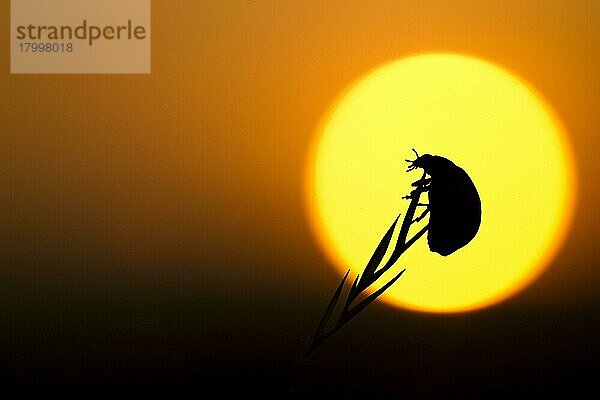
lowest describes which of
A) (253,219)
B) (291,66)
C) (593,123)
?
(253,219)

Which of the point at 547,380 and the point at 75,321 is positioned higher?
the point at 75,321

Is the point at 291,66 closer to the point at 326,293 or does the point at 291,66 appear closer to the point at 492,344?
the point at 326,293

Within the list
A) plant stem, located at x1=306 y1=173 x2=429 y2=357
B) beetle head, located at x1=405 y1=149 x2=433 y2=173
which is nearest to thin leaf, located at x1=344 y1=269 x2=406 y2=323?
plant stem, located at x1=306 y1=173 x2=429 y2=357

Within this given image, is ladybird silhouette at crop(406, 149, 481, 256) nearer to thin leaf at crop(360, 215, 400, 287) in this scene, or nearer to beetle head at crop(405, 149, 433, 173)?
beetle head at crop(405, 149, 433, 173)

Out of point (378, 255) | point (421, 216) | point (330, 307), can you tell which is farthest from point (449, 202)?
point (330, 307)

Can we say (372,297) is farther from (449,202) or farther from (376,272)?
(449,202)

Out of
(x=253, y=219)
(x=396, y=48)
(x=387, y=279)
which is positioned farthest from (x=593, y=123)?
(x=253, y=219)

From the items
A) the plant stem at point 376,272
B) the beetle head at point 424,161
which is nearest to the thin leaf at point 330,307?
the plant stem at point 376,272
